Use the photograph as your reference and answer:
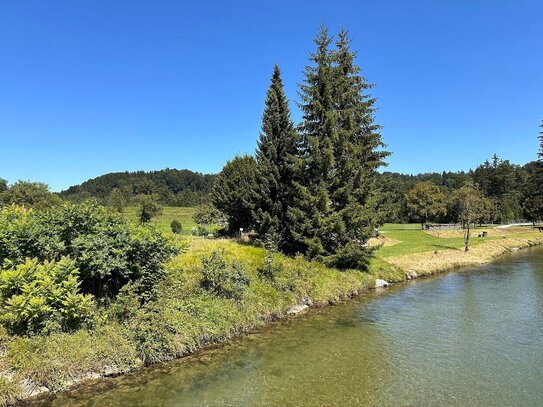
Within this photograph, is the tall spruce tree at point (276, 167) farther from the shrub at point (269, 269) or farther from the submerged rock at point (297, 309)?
the submerged rock at point (297, 309)

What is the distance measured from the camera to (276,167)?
28.4 m

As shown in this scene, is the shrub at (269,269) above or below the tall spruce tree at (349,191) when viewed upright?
below

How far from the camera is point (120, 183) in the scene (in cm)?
19188

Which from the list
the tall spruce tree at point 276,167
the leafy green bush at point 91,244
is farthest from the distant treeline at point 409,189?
the leafy green bush at point 91,244

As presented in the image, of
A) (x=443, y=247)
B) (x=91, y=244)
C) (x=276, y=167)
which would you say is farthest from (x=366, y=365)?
(x=443, y=247)

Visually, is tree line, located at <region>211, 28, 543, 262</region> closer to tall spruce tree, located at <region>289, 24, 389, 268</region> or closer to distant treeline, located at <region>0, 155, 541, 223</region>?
tall spruce tree, located at <region>289, 24, 389, 268</region>

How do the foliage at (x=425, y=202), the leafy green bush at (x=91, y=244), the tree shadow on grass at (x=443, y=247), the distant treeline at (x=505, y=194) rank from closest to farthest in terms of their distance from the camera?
the leafy green bush at (x=91, y=244)
the tree shadow on grass at (x=443, y=247)
the foliage at (x=425, y=202)
the distant treeline at (x=505, y=194)

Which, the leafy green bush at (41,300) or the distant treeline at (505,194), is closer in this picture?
the leafy green bush at (41,300)

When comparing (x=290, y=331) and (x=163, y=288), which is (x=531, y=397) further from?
(x=163, y=288)

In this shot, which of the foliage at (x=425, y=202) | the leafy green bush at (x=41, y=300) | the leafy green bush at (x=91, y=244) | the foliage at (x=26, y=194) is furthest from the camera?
the foliage at (x=26, y=194)

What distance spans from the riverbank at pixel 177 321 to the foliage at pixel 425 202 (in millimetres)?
50935

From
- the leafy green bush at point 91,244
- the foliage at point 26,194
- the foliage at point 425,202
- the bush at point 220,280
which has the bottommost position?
the bush at point 220,280

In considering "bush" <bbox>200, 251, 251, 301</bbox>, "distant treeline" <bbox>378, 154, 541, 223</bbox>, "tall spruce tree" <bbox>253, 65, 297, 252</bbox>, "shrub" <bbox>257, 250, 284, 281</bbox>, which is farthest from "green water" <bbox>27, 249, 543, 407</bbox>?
"distant treeline" <bbox>378, 154, 541, 223</bbox>

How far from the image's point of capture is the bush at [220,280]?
1823 cm
